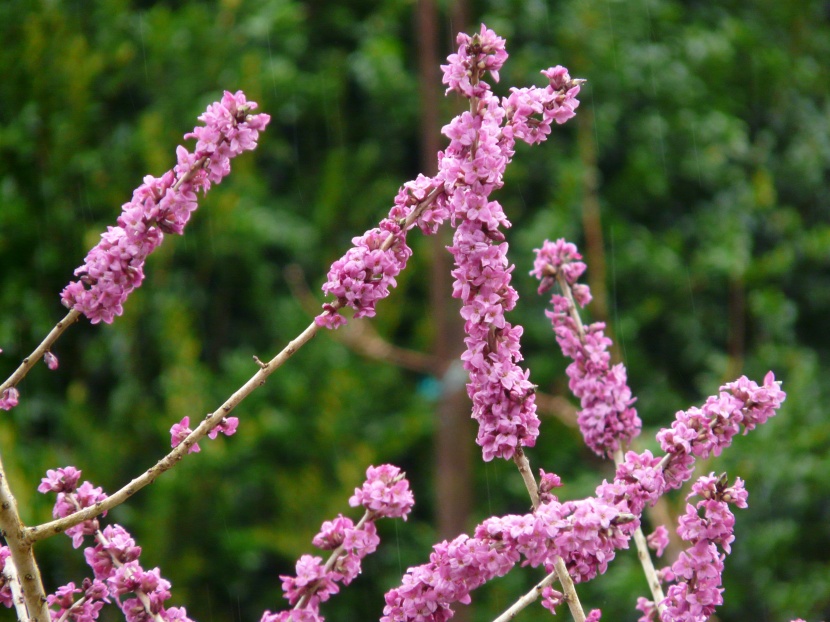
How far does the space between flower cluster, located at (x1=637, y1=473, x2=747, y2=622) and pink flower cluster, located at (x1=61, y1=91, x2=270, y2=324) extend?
0.72 metres

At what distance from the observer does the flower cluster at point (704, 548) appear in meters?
1.19

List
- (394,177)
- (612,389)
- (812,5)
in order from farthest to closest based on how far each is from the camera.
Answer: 1. (812,5)
2. (394,177)
3. (612,389)

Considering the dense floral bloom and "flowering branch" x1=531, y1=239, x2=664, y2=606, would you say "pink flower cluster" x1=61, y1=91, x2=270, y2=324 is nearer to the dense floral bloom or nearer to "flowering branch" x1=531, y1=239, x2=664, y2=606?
the dense floral bloom

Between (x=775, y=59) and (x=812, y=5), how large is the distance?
3.41 feet

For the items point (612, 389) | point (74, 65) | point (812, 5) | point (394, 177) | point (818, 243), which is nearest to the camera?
point (612, 389)

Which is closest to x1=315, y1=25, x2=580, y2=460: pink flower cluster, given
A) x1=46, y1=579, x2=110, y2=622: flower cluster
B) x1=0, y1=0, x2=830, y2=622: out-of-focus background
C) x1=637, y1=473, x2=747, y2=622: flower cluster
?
x1=637, y1=473, x2=747, y2=622: flower cluster

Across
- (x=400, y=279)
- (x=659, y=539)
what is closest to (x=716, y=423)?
(x=659, y=539)

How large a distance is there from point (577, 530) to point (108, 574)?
2.06ft

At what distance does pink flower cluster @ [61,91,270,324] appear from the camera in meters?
1.18

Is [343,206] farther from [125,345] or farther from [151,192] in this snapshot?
[151,192]

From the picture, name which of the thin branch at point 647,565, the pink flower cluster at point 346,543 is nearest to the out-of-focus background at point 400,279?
the thin branch at point 647,565

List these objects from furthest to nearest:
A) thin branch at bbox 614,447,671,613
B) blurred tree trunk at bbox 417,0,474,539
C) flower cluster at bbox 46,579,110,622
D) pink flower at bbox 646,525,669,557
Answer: blurred tree trunk at bbox 417,0,474,539 → pink flower at bbox 646,525,669,557 → thin branch at bbox 614,447,671,613 → flower cluster at bbox 46,579,110,622

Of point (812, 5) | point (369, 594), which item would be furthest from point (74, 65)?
point (812, 5)

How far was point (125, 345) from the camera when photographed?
542 centimetres
